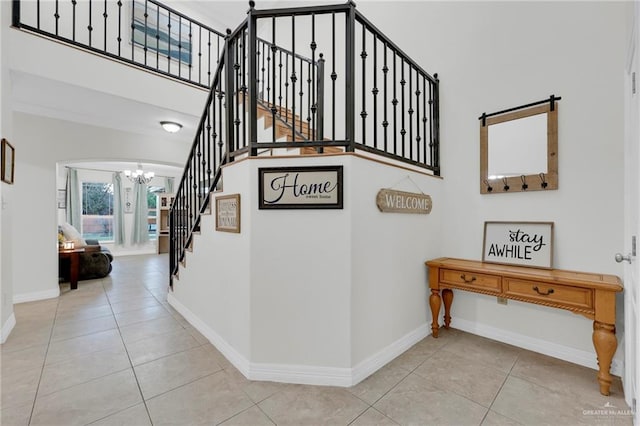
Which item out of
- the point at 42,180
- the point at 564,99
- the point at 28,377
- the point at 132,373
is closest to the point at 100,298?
the point at 42,180

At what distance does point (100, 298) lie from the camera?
396 centimetres

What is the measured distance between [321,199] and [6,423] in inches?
86.0

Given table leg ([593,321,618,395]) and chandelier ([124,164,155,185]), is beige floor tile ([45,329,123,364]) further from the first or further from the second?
chandelier ([124,164,155,185])

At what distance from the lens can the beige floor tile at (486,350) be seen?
2244 millimetres

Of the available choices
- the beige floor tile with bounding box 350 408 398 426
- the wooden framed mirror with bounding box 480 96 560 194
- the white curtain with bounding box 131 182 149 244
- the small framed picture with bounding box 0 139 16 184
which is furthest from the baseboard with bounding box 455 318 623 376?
the white curtain with bounding box 131 182 149 244

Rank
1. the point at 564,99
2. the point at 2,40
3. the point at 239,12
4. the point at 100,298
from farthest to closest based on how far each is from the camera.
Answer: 1. the point at 239,12
2. the point at 100,298
3. the point at 2,40
4. the point at 564,99

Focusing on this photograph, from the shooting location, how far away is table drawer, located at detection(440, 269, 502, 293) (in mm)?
2312

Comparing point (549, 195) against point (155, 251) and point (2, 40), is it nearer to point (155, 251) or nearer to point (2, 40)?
point (2, 40)

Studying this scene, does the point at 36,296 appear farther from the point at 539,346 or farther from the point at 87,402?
the point at 539,346

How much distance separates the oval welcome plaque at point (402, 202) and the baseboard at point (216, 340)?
5.00 feet

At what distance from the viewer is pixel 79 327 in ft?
9.67

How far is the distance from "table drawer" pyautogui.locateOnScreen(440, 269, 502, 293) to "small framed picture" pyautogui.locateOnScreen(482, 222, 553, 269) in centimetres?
33

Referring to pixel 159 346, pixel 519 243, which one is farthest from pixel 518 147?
pixel 159 346

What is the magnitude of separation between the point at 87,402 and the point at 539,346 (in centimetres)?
335
